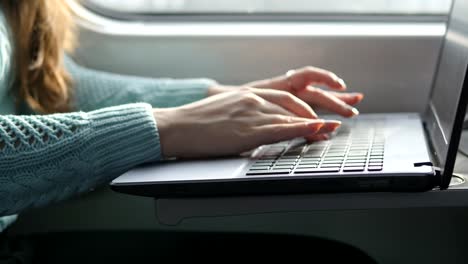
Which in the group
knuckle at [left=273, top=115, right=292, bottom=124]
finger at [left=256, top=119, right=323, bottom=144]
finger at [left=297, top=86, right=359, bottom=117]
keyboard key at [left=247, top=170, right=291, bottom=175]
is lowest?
finger at [left=297, top=86, right=359, bottom=117]

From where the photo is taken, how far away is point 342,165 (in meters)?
0.76

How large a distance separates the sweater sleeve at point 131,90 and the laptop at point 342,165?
262 millimetres

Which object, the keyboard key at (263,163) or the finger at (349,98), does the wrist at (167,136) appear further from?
the finger at (349,98)

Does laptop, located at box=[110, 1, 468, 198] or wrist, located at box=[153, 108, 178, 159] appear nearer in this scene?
laptop, located at box=[110, 1, 468, 198]

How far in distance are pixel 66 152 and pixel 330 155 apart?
30cm

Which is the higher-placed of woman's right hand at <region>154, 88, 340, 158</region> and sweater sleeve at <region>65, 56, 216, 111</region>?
woman's right hand at <region>154, 88, 340, 158</region>

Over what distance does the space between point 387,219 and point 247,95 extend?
227 mm

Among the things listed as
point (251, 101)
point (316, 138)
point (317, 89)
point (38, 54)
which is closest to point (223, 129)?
point (251, 101)

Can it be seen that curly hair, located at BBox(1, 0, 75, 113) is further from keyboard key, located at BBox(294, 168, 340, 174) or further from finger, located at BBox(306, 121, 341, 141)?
keyboard key, located at BBox(294, 168, 340, 174)

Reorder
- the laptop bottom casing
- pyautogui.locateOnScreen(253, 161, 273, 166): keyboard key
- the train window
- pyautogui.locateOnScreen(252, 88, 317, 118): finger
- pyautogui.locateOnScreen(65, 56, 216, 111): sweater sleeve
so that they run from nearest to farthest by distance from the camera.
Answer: the laptop bottom casing, pyautogui.locateOnScreen(253, 161, 273, 166): keyboard key, pyautogui.locateOnScreen(252, 88, 317, 118): finger, pyautogui.locateOnScreen(65, 56, 216, 111): sweater sleeve, the train window

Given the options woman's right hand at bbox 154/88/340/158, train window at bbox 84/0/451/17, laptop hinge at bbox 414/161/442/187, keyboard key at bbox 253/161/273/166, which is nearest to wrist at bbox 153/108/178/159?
woman's right hand at bbox 154/88/340/158

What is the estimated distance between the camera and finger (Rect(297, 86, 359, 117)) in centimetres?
105

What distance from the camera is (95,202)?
112 cm

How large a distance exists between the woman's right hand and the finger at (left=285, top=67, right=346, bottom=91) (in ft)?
0.71
